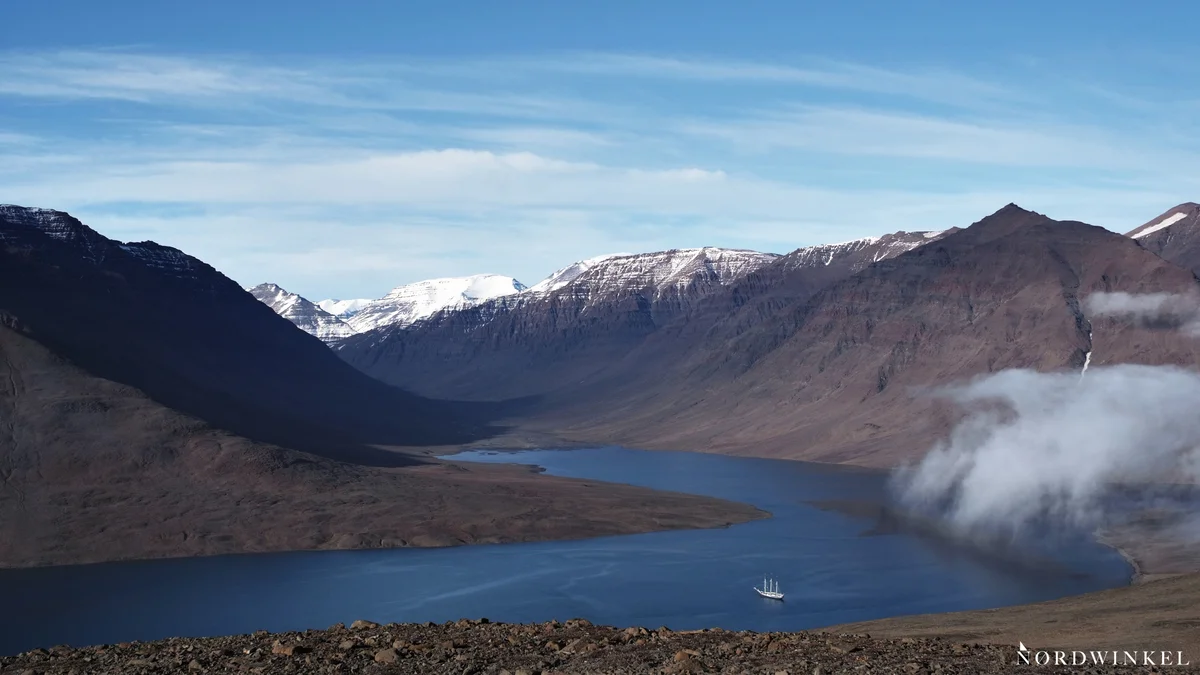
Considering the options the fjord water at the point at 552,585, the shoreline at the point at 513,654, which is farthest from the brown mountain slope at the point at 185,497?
the shoreline at the point at 513,654

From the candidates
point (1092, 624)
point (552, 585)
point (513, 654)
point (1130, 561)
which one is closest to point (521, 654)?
point (513, 654)

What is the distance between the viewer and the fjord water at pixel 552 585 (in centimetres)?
9881

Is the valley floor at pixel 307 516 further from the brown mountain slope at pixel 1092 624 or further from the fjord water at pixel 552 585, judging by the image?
the brown mountain slope at pixel 1092 624

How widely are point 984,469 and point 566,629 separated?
156875 millimetres

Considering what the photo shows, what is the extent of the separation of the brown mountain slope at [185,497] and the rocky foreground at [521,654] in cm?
10417

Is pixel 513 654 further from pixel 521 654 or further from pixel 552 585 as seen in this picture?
pixel 552 585

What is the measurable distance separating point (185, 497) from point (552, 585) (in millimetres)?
56511

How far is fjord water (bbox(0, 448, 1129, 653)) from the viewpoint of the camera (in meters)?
98.8

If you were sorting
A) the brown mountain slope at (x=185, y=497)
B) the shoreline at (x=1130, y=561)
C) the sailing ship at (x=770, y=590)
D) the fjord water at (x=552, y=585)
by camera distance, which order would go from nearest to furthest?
1. the fjord water at (x=552, y=585)
2. the sailing ship at (x=770, y=590)
3. the shoreline at (x=1130, y=561)
4. the brown mountain slope at (x=185, y=497)

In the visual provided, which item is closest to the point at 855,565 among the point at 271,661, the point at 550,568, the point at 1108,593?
the point at 550,568

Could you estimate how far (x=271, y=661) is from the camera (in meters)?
32.6

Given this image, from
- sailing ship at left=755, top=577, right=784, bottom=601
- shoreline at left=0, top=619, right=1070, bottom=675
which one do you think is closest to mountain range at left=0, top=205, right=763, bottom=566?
sailing ship at left=755, top=577, right=784, bottom=601

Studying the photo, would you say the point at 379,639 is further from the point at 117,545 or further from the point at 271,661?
the point at 117,545

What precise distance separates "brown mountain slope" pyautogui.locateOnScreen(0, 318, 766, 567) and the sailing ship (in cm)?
4329
